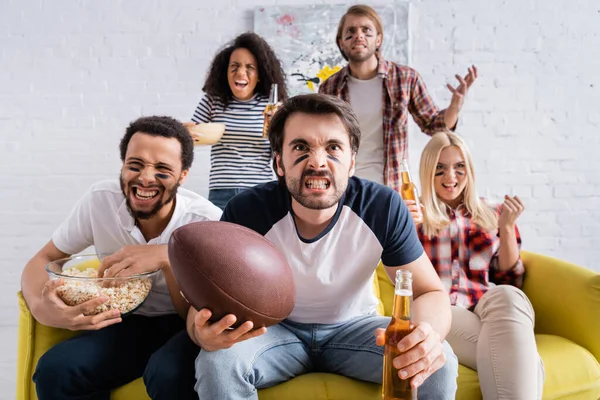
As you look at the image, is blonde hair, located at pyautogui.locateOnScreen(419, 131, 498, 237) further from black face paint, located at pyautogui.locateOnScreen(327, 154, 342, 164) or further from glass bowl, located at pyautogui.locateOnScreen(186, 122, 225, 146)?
glass bowl, located at pyautogui.locateOnScreen(186, 122, 225, 146)

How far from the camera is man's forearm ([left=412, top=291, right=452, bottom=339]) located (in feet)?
3.92

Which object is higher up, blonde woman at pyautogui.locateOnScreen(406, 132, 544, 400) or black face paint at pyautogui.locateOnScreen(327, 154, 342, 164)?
black face paint at pyautogui.locateOnScreen(327, 154, 342, 164)

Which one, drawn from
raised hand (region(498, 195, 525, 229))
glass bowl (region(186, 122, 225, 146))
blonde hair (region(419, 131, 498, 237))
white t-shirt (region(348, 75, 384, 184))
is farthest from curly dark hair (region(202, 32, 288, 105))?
raised hand (region(498, 195, 525, 229))

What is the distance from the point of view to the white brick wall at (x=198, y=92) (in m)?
2.92

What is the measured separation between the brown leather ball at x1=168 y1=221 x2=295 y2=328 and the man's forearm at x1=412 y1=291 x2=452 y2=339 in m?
0.33

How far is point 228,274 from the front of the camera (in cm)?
102

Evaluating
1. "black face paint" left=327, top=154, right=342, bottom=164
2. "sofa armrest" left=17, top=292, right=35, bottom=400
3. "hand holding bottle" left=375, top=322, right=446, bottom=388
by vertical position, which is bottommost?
"sofa armrest" left=17, top=292, right=35, bottom=400

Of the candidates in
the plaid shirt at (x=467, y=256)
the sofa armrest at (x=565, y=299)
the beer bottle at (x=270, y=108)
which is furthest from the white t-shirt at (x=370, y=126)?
the sofa armrest at (x=565, y=299)

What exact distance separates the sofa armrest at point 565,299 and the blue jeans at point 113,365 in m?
1.23

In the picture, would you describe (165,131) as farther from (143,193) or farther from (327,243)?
(327,243)

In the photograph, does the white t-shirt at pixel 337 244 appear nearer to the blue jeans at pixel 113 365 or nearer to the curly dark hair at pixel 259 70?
the blue jeans at pixel 113 365

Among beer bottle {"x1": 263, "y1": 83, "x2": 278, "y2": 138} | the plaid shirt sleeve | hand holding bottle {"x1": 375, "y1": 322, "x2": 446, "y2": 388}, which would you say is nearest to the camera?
hand holding bottle {"x1": 375, "y1": 322, "x2": 446, "y2": 388}

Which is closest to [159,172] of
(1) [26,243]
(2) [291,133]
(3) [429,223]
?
(2) [291,133]

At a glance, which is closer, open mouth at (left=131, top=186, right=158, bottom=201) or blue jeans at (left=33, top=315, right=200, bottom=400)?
blue jeans at (left=33, top=315, right=200, bottom=400)
